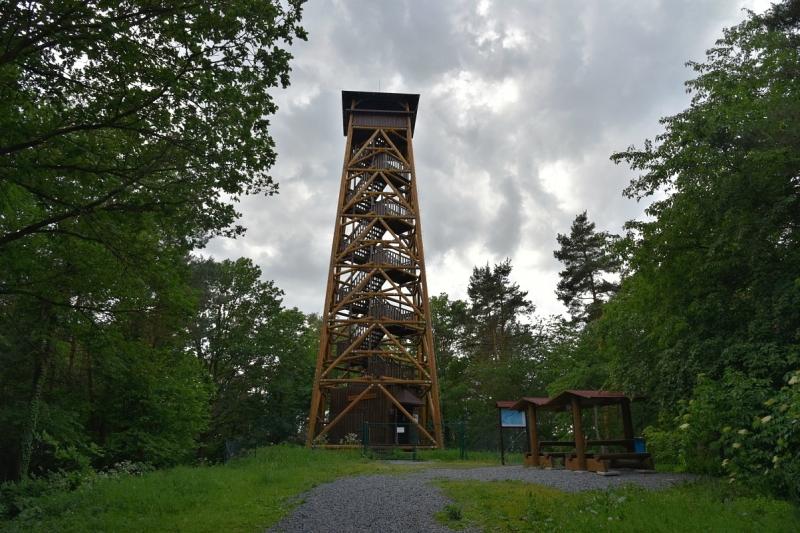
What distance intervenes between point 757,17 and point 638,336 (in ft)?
23.8

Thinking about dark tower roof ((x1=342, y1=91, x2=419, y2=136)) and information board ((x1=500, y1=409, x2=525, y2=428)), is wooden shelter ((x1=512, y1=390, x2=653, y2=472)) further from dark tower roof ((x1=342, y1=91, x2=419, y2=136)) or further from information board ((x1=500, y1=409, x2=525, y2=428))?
dark tower roof ((x1=342, y1=91, x2=419, y2=136))

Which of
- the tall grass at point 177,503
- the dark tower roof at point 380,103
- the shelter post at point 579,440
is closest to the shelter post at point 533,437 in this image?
the shelter post at point 579,440

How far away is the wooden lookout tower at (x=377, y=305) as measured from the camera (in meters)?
19.9

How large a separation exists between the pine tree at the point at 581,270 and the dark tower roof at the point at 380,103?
32.8 ft

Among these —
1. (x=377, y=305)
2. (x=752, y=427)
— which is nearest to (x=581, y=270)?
(x=377, y=305)

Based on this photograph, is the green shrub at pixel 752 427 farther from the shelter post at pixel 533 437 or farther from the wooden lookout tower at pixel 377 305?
the wooden lookout tower at pixel 377 305

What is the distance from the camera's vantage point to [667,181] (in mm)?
10250

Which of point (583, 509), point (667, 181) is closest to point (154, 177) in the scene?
point (583, 509)

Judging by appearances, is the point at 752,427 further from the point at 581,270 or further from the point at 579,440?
the point at 581,270

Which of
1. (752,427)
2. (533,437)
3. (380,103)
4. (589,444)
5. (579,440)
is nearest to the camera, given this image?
(752,427)

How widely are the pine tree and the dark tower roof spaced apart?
394 inches

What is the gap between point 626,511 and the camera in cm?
573

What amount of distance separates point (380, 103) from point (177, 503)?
22.0m

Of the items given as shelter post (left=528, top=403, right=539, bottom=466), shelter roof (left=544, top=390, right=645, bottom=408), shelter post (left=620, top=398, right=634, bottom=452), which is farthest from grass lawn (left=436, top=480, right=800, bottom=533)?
shelter post (left=528, top=403, right=539, bottom=466)
